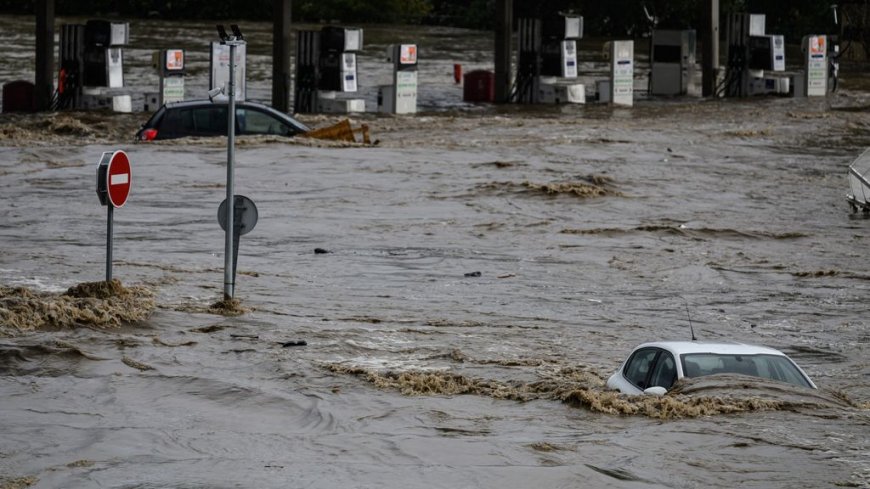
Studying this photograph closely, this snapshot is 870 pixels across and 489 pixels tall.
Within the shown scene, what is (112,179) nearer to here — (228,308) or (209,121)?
(228,308)

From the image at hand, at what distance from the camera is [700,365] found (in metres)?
11.6

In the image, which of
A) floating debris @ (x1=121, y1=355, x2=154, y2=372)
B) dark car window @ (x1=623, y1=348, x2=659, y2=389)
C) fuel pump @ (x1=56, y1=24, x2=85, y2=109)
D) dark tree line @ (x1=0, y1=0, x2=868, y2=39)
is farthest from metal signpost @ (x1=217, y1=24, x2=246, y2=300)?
dark tree line @ (x1=0, y1=0, x2=868, y2=39)

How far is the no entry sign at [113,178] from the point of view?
14.2 meters

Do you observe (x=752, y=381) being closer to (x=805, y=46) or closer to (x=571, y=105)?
(x=571, y=105)

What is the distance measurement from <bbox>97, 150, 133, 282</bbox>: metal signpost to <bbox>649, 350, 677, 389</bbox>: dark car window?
538cm

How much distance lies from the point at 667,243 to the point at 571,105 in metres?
19.6

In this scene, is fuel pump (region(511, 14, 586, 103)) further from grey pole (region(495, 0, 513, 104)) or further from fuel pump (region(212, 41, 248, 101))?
fuel pump (region(212, 41, 248, 101))

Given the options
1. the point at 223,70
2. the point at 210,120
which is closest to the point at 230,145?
the point at 223,70

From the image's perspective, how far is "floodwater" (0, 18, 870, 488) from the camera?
33.2 feet

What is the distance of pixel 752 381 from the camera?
11.5m

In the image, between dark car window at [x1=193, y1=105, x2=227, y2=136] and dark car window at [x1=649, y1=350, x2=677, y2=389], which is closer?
dark car window at [x1=649, y1=350, x2=677, y2=389]

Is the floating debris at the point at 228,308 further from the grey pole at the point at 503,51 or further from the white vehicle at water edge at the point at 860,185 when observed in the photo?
the grey pole at the point at 503,51

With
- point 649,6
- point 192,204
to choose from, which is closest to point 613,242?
point 192,204

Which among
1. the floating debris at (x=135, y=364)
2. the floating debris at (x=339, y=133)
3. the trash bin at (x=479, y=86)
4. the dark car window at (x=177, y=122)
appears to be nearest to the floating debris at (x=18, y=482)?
the floating debris at (x=135, y=364)
